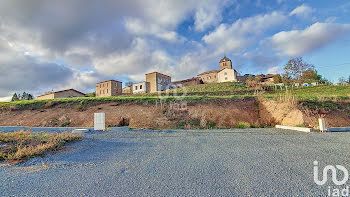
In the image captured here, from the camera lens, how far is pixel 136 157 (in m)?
3.47

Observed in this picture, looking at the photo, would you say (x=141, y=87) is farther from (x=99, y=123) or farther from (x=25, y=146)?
(x=25, y=146)

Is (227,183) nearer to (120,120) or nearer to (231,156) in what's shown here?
(231,156)

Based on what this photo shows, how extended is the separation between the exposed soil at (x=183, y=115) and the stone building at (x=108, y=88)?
106 ft

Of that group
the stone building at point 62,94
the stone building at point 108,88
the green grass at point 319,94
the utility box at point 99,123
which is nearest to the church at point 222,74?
the green grass at point 319,94

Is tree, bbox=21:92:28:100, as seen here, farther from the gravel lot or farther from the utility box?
the gravel lot

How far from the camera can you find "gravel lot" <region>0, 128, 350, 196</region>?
2166 mm

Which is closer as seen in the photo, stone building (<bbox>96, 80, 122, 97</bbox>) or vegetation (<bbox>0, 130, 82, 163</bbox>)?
vegetation (<bbox>0, 130, 82, 163</bbox>)

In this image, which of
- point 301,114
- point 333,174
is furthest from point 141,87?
point 333,174

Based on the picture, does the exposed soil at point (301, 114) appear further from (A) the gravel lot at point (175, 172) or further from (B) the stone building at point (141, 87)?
(B) the stone building at point (141, 87)

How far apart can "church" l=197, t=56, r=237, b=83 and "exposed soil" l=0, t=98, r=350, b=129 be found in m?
38.7

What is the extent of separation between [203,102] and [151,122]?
4.72 meters

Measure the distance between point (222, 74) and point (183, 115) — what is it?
43.8m

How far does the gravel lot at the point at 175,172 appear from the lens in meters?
2.17

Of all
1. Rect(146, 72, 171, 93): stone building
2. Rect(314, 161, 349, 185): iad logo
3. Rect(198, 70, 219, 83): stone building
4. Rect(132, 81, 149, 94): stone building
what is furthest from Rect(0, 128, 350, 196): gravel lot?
Rect(198, 70, 219, 83): stone building
